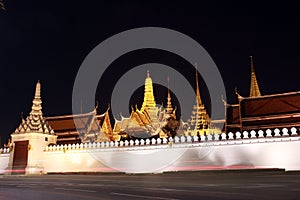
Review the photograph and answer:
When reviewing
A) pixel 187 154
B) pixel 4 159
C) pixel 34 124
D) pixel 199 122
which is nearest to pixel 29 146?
pixel 34 124

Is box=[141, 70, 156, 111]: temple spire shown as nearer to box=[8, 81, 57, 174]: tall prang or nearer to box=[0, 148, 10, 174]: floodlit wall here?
box=[0, 148, 10, 174]: floodlit wall

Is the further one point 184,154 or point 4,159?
point 4,159

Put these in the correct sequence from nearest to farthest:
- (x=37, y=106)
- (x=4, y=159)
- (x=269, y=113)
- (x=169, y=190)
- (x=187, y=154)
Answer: (x=169, y=190) → (x=187, y=154) → (x=269, y=113) → (x=4, y=159) → (x=37, y=106)

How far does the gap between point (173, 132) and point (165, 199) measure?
2207 cm

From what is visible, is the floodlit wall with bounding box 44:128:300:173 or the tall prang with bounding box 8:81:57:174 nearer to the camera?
the floodlit wall with bounding box 44:128:300:173

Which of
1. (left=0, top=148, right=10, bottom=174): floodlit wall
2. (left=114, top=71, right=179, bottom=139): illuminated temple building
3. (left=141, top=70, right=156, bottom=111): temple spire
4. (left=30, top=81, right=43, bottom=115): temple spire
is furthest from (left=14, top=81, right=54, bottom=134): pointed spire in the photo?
(left=141, top=70, right=156, bottom=111): temple spire

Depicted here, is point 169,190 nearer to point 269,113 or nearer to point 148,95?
point 269,113

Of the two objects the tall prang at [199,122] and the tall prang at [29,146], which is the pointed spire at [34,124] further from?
the tall prang at [199,122]

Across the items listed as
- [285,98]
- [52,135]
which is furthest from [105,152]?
[285,98]

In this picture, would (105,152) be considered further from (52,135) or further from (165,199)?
(165,199)

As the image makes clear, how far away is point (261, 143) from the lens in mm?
18188

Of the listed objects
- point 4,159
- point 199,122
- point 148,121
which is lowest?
point 4,159

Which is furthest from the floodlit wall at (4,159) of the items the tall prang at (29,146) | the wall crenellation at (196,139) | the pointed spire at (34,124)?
the wall crenellation at (196,139)

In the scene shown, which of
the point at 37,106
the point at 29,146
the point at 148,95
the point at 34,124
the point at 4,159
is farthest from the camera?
the point at 148,95
